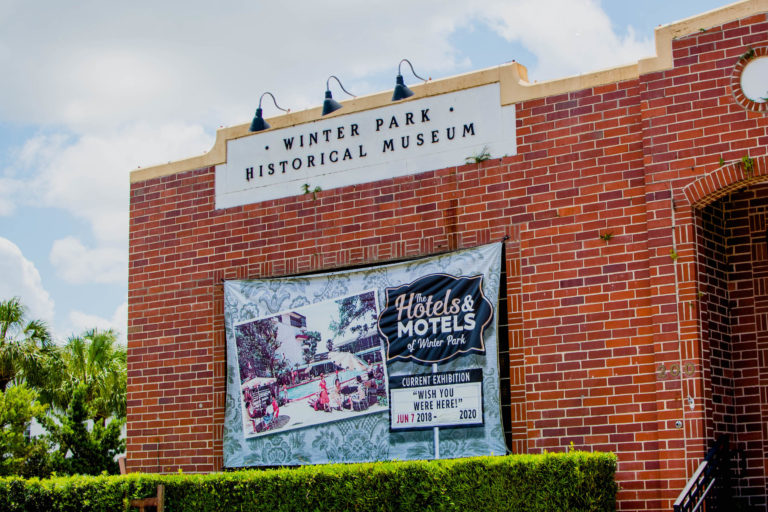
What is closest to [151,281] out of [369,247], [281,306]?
[281,306]

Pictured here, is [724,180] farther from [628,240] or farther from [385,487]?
[385,487]

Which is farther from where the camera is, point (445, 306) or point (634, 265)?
point (445, 306)

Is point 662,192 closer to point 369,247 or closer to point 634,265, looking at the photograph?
point 634,265

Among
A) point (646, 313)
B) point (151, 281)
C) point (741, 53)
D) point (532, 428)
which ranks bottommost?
point (532, 428)

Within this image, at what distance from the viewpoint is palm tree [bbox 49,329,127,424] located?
30.5 metres

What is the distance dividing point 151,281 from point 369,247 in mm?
4022

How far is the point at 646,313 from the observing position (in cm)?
1213

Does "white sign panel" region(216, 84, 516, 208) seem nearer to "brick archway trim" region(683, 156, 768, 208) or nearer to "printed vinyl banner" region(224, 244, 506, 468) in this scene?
"printed vinyl banner" region(224, 244, 506, 468)

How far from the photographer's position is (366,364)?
14016 millimetres

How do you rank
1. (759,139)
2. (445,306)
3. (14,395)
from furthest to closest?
1. (14,395)
2. (445,306)
3. (759,139)

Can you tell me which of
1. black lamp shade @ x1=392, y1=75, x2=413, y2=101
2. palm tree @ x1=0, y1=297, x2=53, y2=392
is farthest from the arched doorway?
palm tree @ x1=0, y1=297, x2=53, y2=392

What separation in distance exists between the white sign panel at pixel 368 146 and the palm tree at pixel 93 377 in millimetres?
16764

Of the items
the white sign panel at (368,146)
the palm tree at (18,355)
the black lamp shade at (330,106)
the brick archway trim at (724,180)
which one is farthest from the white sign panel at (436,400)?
the palm tree at (18,355)

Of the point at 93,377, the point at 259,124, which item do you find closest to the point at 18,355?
the point at 93,377
